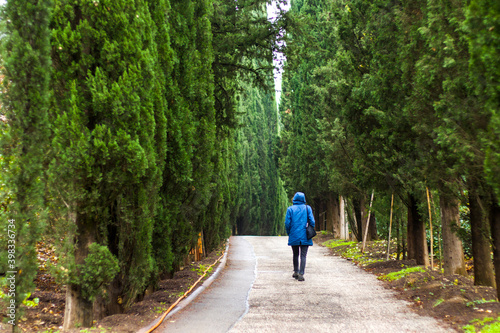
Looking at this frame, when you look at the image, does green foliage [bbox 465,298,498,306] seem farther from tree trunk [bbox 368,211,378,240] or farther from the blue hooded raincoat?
tree trunk [bbox 368,211,378,240]

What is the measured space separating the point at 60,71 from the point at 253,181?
3132cm

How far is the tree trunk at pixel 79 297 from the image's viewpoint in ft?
16.4

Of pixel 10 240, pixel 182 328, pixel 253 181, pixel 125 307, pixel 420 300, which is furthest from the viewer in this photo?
pixel 253 181

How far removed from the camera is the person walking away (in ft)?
30.1

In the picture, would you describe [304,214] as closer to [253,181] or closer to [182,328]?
[182,328]

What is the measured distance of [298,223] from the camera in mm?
9344

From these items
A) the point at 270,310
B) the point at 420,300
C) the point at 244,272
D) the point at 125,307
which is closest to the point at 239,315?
the point at 270,310

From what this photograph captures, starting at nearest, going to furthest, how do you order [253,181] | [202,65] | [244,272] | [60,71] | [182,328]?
[60,71] → [182,328] → [202,65] → [244,272] → [253,181]

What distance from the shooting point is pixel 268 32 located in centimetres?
1145

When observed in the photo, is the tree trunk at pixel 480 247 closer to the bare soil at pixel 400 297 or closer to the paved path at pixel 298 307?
the bare soil at pixel 400 297

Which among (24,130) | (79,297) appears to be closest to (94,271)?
(79,297)

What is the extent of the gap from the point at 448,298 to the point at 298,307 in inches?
85.8

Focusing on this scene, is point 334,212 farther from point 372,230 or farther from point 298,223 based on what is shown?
point 298,223

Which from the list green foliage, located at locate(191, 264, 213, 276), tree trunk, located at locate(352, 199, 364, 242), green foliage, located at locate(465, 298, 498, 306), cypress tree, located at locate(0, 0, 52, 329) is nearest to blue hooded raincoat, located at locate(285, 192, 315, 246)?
green foliage, located at locate(191, 264, 213, 276)
